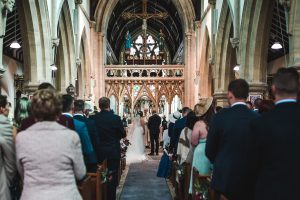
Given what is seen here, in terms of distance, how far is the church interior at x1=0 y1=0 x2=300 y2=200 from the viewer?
12727mm

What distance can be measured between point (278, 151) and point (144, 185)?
7387 millimetres

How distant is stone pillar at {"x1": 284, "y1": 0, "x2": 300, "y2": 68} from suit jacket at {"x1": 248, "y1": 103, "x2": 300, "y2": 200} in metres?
6.20

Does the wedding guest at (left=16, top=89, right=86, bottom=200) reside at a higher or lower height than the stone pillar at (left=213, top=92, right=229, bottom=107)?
lower

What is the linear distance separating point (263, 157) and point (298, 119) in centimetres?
31

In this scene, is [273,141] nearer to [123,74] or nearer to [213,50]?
[213,50]

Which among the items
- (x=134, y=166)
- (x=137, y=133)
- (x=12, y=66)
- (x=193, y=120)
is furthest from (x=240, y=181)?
(x=12, y=66)

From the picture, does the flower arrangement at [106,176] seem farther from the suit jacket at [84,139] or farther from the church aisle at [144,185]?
the church aisle at [144,185]

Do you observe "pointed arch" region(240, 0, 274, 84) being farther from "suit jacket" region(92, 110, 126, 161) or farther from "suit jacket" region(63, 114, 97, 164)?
"suit jacket" region(63, 114, 97, 164)

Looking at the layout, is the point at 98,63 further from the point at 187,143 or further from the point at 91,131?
the point at 91,131

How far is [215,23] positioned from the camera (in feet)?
60.4

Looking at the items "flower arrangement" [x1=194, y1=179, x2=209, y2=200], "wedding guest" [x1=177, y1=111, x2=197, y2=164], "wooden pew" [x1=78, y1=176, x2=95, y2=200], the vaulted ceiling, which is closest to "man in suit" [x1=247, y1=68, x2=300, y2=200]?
"wooden pew" [x1=78, y1=176, x2=95, y2=200]

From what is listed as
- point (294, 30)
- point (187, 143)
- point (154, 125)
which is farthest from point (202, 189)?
point (154, 125)

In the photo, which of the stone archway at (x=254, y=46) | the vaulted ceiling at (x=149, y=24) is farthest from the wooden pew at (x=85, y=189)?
the vaulted ceiling at (x=149, y=24)

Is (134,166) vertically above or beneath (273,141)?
beneath
